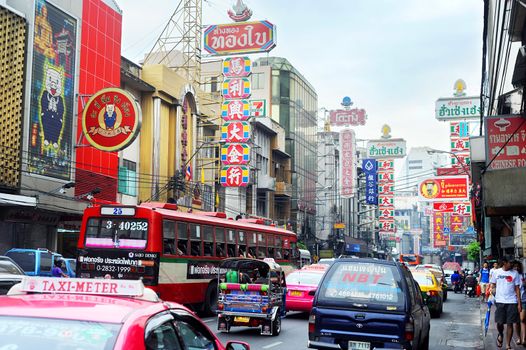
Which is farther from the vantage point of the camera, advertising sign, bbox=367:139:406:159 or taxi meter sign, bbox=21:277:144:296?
advertising sign, bbox=367:139:406:159

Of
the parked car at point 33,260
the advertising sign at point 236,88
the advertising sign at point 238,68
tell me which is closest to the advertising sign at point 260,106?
the advertising sign at point 238,68

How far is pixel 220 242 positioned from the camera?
2362 centimetres

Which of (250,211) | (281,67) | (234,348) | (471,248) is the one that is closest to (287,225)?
(250,211)

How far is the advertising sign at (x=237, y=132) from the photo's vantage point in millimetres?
44688

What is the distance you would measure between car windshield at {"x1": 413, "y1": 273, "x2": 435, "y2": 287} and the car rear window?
12419 mm

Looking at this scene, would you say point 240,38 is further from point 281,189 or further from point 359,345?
point 359,345

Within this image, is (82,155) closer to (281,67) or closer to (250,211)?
(250,211)

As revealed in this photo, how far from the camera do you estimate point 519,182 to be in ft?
42.3

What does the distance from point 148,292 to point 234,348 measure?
943 mm

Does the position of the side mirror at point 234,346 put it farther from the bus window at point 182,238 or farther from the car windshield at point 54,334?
the bus window at point 182,238

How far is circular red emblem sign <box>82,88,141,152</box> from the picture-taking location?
31219mm

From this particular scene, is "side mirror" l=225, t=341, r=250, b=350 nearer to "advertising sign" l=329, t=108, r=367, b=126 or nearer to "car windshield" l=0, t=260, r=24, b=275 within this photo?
"car windshield" l=0, t=260, r=24, b=275

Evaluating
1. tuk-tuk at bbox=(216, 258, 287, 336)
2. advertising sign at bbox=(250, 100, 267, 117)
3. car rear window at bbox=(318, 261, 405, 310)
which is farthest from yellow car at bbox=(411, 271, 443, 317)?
advertising sign at bbox=(250, 100, 267, 117)

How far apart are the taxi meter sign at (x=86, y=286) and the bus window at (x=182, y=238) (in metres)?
15.8
